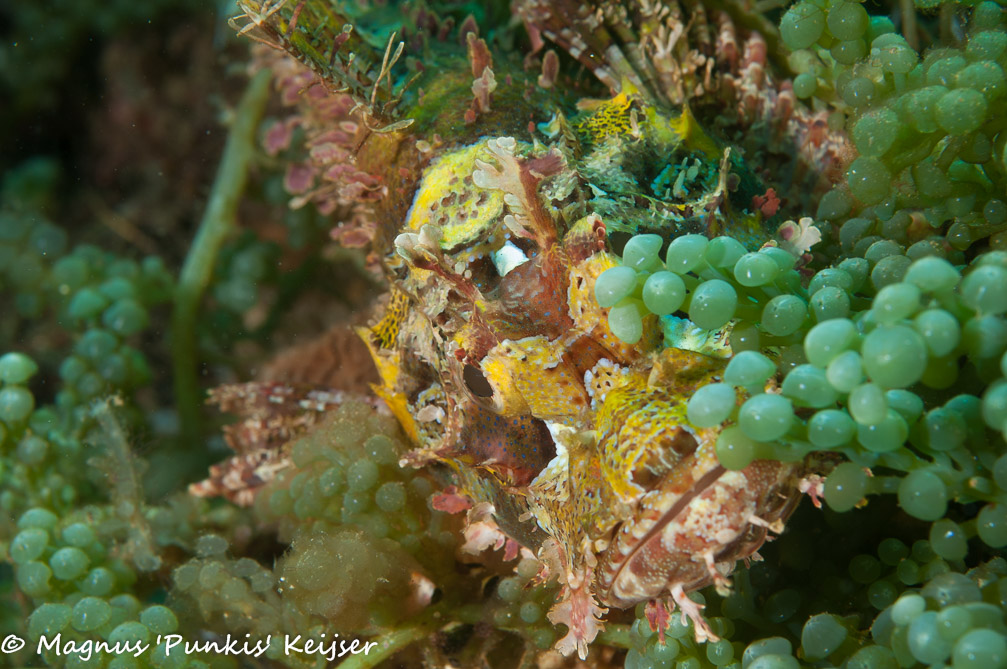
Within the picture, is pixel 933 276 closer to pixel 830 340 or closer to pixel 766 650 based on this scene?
pixel 830 340

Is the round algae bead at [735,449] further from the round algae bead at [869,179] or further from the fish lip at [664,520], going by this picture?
the round algae bead at [869,179]

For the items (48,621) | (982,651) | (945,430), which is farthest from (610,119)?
(48,621)

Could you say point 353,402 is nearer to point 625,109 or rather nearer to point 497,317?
point 497,317

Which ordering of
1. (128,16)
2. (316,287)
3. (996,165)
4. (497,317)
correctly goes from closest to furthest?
(996,165) → (497,317) → (316,287) → (128,16)

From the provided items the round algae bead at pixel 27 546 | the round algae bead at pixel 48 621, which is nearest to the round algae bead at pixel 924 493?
the round algae bead at pixel 48 621

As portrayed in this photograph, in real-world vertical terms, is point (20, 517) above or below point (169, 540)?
above

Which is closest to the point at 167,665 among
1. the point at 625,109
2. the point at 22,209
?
the point at 625,109

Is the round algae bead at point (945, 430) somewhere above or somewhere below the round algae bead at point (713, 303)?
below
